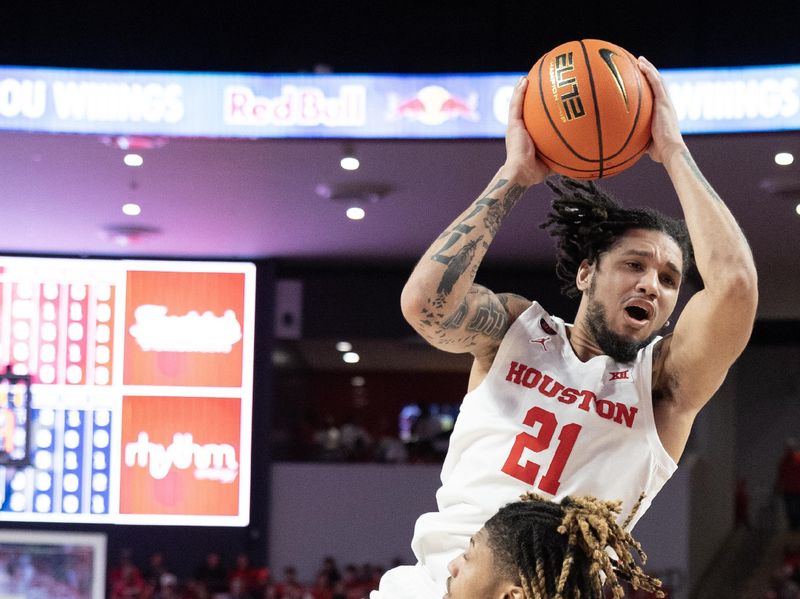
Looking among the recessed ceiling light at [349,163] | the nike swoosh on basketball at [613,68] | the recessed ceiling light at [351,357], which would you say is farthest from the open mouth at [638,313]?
the recessed ceiling light at [351,357]

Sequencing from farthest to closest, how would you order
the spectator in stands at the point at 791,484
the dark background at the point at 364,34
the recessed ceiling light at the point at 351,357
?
1. the recessed ceiling light at the point at 351,357
2. the spectator in stands at the point at 791,484
3. the dark background at the point at 364,34

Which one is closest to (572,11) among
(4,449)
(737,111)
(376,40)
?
(376,40)

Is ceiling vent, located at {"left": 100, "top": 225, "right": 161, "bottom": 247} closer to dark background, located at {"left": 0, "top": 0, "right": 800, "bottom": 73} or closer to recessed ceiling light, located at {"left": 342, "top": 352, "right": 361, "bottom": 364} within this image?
dark background, located at {"left": 0, "top": 0, "right": 800, "bottom": 73}

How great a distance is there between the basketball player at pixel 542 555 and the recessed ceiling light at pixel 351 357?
44.5 ft

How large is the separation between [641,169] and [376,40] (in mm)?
3040

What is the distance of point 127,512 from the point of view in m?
10.5

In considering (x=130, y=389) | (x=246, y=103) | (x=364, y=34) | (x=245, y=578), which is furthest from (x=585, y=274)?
(x=130, y=389)

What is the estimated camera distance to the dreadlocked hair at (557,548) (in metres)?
1.69

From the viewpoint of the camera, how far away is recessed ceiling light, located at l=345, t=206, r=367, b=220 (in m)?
9.60

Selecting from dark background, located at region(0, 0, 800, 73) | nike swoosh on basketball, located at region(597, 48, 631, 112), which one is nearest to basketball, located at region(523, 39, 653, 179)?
nike swoosh on basketball, located at region(597, 48, 631, 112)

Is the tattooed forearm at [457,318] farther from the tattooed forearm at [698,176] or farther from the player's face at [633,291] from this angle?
the tattooed forearm at [698,176]

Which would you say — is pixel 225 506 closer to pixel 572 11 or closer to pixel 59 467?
pixel 59 467

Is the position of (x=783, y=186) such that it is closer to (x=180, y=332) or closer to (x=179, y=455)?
(x=180, y=332)

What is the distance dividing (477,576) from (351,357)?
46.4ft
